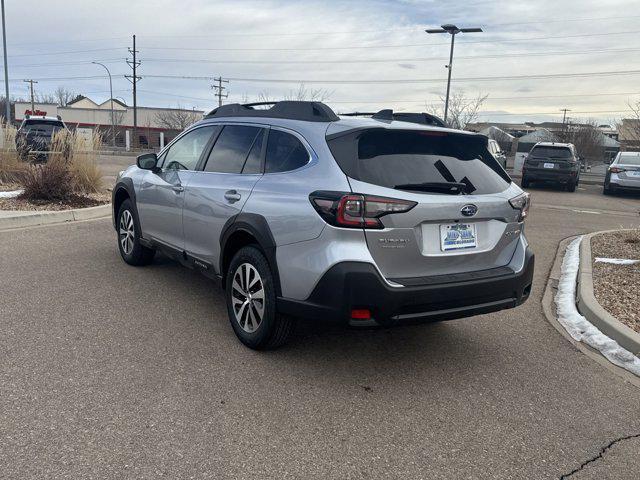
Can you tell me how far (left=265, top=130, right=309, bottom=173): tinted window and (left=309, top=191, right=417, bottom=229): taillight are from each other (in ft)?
1.80

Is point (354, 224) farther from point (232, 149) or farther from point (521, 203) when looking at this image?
point (232, 149)

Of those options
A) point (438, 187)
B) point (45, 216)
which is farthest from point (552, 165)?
point (438, 187)

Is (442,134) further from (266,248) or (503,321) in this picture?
(503,321)

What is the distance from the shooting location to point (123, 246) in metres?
6.48

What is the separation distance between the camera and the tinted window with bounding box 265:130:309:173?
3.78 m

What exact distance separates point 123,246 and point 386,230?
4.20 meters

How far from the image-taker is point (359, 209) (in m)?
3.25

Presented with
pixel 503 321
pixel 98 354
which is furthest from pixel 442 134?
pixel 98 354

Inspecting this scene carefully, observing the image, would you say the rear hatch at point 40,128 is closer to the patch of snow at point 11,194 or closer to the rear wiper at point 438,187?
the patch of snow at point 11,194

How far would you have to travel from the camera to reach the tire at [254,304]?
147 inches

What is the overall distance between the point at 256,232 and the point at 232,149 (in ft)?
3.55

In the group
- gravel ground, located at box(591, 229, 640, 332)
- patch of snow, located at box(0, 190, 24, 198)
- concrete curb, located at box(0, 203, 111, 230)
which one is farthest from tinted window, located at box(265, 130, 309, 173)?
patch of snow, located at box(0, 190, 24, 198)

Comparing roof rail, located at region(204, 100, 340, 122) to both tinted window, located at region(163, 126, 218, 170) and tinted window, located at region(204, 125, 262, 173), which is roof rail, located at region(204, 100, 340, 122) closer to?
tinted window, located at region(204, 125, 262, 173)

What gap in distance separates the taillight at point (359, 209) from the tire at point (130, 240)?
3.35m
